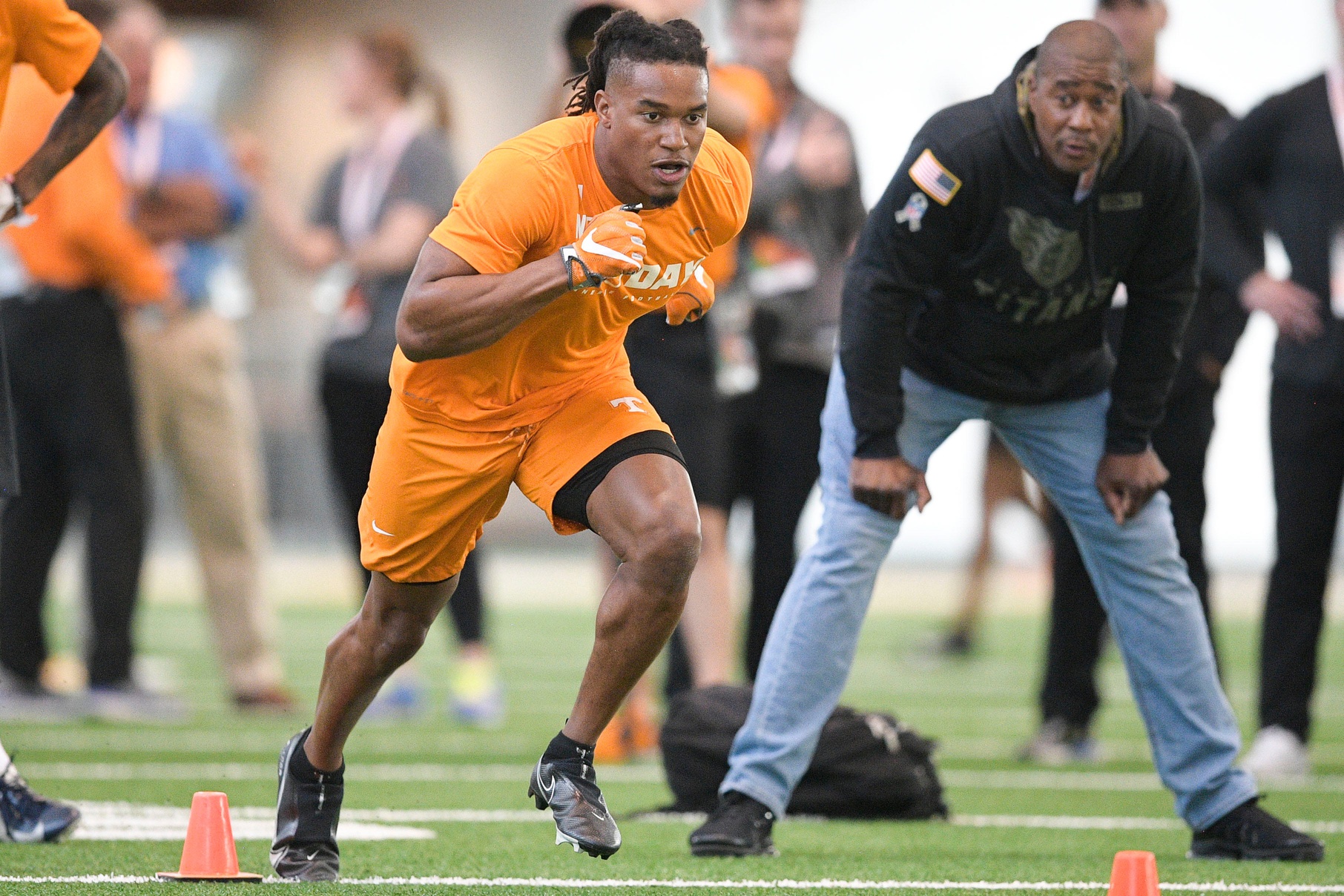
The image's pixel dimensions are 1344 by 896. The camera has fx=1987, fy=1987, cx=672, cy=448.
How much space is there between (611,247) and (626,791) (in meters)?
2.79

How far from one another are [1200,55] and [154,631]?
Result: 442 inches

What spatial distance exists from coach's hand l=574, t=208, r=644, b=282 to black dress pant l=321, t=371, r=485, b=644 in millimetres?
4217

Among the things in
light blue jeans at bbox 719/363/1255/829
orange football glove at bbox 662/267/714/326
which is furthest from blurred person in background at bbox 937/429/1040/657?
orange football glove at bbox 662/267/714/326

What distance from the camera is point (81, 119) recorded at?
5.02m

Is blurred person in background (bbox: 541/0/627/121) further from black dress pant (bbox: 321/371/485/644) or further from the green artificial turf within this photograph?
the green artificial turf

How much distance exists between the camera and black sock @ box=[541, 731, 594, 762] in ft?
13.6

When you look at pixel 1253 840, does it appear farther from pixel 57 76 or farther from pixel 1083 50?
pixel 57 76

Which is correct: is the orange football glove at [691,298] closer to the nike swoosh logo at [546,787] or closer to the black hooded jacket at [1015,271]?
the black hooded jacket at [1015,271]

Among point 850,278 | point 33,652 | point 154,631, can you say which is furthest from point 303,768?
point 154,631

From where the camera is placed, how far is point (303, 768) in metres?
4.40

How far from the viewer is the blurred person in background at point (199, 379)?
27.7 feet

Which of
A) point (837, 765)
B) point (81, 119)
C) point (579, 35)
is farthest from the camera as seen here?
point (579, 35)

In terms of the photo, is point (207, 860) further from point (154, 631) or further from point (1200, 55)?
point (1200, 55)

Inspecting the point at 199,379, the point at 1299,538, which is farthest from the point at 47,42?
the point at 1299,538
